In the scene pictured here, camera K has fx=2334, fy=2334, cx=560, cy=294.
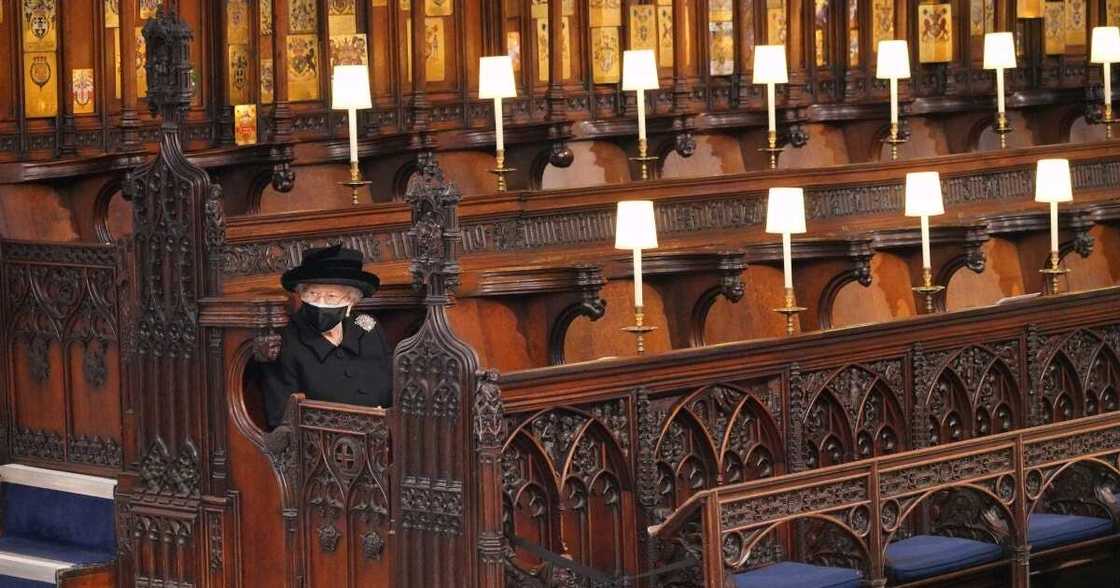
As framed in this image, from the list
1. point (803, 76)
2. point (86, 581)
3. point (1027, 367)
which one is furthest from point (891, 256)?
point (86, 581)

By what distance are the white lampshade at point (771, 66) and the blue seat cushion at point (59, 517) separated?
17.6 feet

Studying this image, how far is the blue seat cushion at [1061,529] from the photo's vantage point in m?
8.38

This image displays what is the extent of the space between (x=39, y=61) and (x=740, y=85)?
→ 5.24 metres

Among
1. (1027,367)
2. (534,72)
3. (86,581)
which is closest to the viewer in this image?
(86,581)

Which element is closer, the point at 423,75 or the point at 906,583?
the point at 906,583

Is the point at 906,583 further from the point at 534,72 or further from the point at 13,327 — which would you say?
the point at 534,72

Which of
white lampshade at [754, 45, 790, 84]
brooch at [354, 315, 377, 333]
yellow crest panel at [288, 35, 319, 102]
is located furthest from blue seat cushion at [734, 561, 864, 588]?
white lampshade at [754, 45, 790, 84]

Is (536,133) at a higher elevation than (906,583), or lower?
higher

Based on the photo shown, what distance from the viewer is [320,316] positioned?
333 inches

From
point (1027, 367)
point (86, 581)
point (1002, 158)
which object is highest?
point (1002, 158)

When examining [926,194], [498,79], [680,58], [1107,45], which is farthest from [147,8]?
[1107,45]

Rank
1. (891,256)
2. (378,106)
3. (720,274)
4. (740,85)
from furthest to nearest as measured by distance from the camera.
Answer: (740,85), (378,106), (891,256), (720,274)

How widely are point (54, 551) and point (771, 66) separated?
5.69 m

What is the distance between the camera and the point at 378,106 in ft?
41.5
